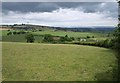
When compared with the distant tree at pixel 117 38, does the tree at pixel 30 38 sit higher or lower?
lower

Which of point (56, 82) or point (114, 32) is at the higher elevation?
point (114, 32)

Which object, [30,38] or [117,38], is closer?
[117,38]

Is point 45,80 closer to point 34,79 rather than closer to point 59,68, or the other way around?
point 34,79

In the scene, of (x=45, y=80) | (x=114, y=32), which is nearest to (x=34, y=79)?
(x=45, y=80)

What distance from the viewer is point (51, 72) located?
71.7 ft

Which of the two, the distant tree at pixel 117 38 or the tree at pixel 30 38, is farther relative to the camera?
the tree at pixel 30 38

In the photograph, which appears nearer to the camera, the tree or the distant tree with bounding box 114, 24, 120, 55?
the distant tree with bounding box 114, 24, 120, 55

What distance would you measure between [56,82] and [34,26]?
9593 centimetres

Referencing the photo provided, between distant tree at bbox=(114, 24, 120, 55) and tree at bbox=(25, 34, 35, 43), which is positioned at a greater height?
distant tree at bbox=(114, 24, 120, 55)

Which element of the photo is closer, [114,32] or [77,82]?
[114,32]

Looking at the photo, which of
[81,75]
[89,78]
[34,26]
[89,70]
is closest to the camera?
[89,78]

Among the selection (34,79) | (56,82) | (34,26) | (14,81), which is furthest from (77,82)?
(34,26)

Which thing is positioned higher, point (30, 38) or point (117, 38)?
point (117, 38)

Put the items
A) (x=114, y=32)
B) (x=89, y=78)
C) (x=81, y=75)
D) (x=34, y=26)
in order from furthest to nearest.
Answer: (x=34, y=26) → (x=81, y=75) → (x=89, y=78) → (x=114, y=32)
